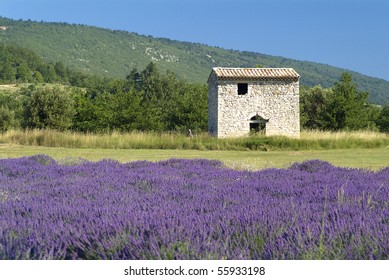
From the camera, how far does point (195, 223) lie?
446 centimetres

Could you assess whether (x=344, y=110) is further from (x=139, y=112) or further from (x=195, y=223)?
(x=195, y=223)

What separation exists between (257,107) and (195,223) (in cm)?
3291

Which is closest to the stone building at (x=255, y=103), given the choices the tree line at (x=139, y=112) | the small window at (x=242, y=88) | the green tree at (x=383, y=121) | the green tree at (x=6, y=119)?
the small window at (x=242, y=88)

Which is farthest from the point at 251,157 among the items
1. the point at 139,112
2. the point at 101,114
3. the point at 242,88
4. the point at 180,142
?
the point at 101,114

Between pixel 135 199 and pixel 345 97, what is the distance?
139ft

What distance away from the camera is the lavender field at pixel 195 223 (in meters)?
3.73

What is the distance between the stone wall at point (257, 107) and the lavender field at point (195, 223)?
28572mm

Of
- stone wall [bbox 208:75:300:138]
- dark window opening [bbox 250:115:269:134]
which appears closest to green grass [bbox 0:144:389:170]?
stone wall [bbox 208:75:300:138]

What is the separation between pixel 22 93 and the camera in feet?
277

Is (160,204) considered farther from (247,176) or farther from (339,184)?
(247,176)

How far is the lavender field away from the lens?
373 centimetres

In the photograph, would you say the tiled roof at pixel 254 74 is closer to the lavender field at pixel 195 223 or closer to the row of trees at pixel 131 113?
the row of trees at pixel 131 113

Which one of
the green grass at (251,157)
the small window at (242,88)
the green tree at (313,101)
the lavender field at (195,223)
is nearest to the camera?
the lavender field at (195,223)

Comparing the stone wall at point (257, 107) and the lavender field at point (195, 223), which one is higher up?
the stone wall at point (257, 107)
